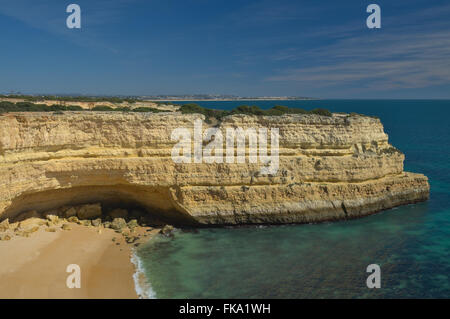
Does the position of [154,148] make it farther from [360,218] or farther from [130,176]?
[360,218]

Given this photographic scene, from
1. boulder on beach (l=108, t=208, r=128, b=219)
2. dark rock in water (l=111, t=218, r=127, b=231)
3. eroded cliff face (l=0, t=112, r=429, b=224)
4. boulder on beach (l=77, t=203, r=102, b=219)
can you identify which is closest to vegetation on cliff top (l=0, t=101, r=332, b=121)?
eroded cliff face (l=0, t=112, r=429, b=224)

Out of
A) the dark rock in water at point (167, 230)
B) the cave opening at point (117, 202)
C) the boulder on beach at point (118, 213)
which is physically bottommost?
the dark rock in water at point (167, 230)

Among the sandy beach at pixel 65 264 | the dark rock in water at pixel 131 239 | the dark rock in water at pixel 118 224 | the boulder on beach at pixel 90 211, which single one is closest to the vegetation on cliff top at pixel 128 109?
the boulder on beach at pixel 90 211

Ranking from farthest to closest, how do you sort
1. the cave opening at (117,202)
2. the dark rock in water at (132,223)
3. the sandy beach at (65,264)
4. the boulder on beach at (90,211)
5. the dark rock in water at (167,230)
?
1. the boulder on beach at (90,211)
2. the dark rock in water at (132,223)
3. the dark rock in water at (167,230)
4. the cave opening at (117,202)
5. the sandy beach at (65,264)

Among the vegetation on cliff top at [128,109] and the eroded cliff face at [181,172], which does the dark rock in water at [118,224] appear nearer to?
the eroded cliff face at [181,172]

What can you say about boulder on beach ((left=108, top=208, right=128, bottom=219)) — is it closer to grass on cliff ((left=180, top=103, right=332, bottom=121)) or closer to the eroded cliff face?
the eroded cliff face
